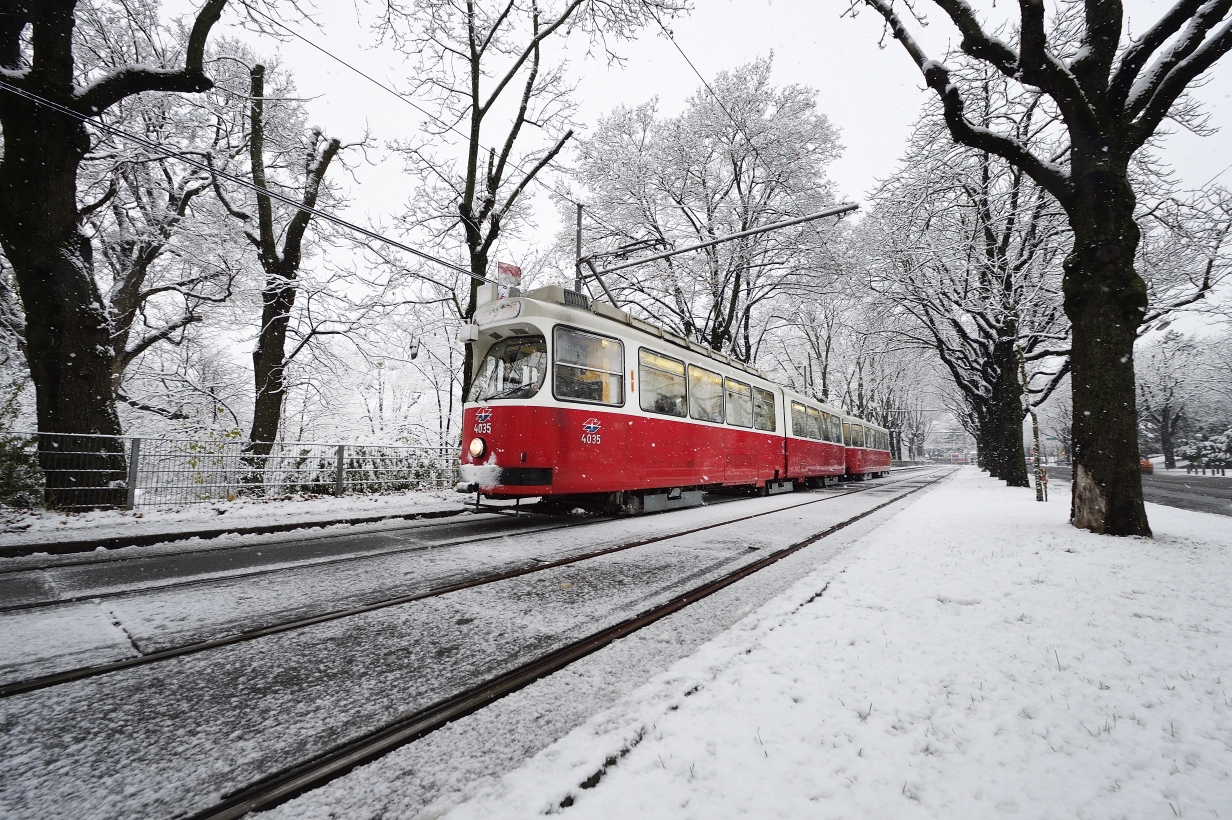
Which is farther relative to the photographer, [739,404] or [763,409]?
[763,409]

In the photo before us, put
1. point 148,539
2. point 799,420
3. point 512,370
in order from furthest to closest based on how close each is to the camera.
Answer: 1. point 799,420
2. point 512,370
3. point 148,539

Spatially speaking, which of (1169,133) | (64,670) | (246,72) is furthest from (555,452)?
(1169,133)

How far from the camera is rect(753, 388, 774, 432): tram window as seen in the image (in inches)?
498

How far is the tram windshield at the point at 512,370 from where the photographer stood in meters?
6.77

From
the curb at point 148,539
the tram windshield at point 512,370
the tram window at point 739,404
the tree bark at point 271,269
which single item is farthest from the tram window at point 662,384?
the tree bark at point 271,269

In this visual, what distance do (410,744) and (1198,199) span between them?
16182 mm

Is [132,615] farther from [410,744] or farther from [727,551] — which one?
[727,551]

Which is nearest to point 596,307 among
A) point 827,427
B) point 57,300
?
point 57,300

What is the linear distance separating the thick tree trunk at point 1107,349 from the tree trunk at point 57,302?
43.9 feet

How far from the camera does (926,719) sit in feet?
6.08

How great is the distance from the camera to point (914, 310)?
17.0 metres

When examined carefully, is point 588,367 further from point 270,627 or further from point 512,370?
point 270,627

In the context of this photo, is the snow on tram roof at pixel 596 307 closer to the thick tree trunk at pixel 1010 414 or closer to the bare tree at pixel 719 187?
the bare tree at pixel 719 187

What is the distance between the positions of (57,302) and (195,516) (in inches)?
144
